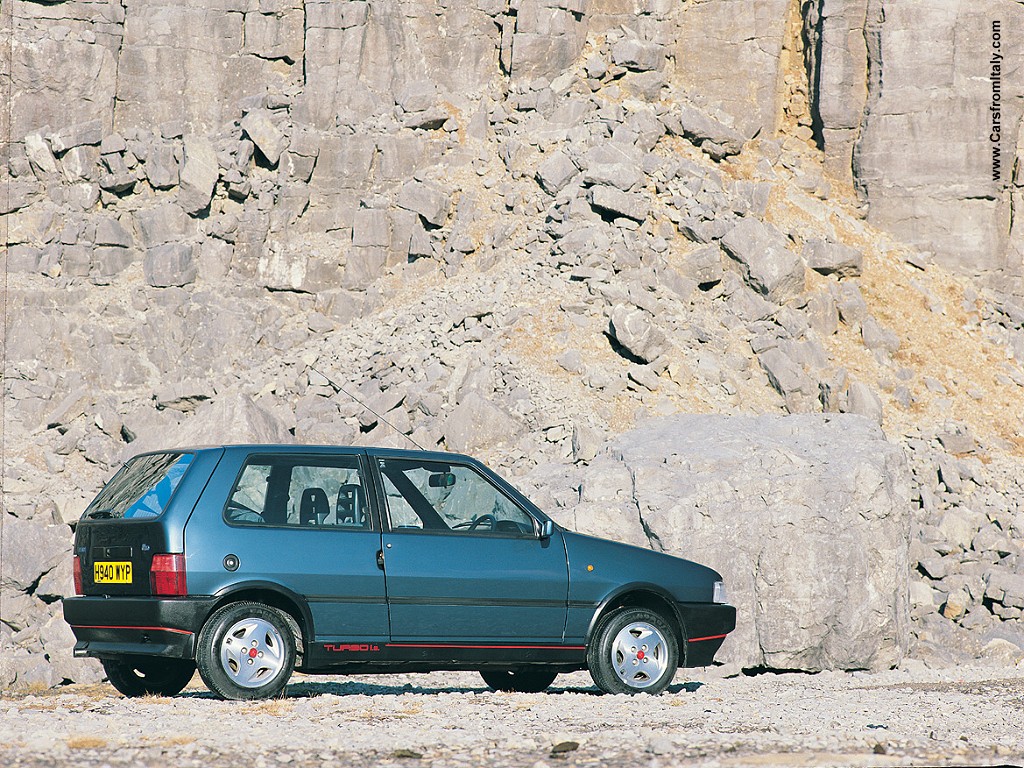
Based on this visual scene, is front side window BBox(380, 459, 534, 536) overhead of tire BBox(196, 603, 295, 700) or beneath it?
overhead

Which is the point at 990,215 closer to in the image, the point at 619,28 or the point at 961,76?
the point at 961,76

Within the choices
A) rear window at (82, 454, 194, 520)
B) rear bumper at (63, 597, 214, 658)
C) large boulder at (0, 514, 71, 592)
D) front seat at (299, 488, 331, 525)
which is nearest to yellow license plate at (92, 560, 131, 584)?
rear bumper at (63, 597, 214, 658)

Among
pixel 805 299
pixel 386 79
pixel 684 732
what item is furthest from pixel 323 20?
pixel 684 732

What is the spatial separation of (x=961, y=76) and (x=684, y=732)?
80.9 ft

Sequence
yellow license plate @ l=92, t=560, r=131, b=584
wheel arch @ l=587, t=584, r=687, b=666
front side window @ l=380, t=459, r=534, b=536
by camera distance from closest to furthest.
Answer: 1. yellow license plate @ l=92, t=560, r=131, b=584
2. front side window @ l=380, t=459, r=534, b=536
3. wheel arch @ l=587, t=584, r=687, b=666

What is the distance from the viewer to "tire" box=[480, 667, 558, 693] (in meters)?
8.99

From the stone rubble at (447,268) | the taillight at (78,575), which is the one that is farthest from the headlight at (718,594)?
the stone rubble at (447,268)

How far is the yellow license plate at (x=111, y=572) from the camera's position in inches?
298

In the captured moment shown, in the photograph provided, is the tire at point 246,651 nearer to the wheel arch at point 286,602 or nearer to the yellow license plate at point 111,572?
the wheel arch at point 286,602

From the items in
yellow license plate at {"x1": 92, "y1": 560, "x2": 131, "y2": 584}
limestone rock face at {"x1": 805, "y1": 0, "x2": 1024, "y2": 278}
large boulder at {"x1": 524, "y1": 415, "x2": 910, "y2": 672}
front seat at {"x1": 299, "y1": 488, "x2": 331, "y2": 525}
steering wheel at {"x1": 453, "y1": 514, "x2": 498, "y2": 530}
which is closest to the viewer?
yellow license plate at {"x1": 92, "y1": 560, "x2": 131, "y2": 584}

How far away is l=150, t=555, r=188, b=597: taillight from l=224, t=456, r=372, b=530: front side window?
0.46 meters

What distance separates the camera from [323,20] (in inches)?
1192

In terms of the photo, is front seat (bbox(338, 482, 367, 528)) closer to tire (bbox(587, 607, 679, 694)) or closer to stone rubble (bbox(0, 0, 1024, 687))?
tire (bbox(587, 607, 679, 694))

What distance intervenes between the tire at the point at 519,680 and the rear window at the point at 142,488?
2543mm
